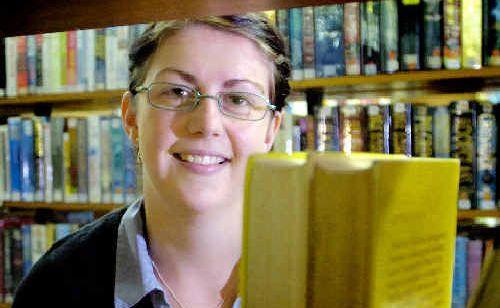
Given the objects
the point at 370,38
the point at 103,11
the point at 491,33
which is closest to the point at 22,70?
the point at 370,38

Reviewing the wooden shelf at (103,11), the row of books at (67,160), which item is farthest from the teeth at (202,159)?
the row of books at (67,160)

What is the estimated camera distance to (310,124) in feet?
5.64

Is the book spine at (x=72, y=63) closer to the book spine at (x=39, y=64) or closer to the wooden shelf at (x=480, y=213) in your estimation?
the book spine at (x=39, y=64)

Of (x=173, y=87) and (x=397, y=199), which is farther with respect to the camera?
(x=173, y=87)

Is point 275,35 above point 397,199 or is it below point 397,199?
above

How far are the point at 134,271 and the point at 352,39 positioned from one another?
1076mm

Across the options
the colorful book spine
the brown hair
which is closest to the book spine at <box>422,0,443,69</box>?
the colorful book spine

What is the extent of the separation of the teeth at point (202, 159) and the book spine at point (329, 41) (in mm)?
980

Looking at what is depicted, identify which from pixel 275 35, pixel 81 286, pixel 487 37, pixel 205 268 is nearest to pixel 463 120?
pixel 487 37

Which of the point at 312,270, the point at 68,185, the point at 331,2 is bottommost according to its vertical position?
the point at 68,185

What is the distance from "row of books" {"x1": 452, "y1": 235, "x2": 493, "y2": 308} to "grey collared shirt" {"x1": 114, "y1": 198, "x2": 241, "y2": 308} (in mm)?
1000

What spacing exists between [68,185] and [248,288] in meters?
1.87

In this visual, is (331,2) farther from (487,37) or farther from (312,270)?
(487,37)

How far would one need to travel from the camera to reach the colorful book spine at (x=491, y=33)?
1494mm
